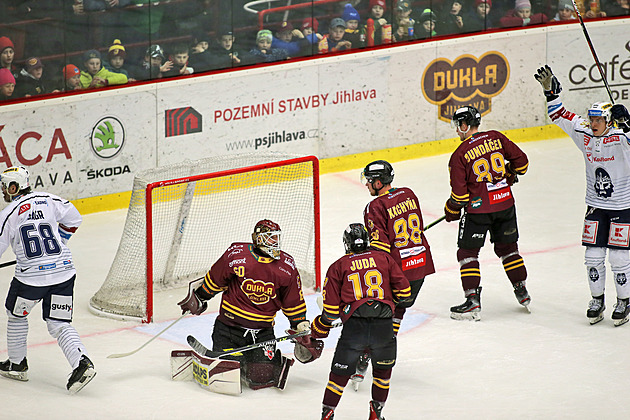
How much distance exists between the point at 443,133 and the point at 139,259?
4.79 m

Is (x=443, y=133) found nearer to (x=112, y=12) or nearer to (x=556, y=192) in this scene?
(x=556, y=192)

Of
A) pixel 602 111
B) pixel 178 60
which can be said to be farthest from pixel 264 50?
pixel 602 111

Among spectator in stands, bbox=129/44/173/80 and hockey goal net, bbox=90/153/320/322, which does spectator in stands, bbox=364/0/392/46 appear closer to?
spectator in stands, bbox=129/44/173/80

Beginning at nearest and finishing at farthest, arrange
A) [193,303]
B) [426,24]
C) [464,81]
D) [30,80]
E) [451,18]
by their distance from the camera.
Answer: [193,303] < [30,80] < [426,24] < [451,18] < [464,81]

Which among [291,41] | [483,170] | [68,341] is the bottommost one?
[68,341]

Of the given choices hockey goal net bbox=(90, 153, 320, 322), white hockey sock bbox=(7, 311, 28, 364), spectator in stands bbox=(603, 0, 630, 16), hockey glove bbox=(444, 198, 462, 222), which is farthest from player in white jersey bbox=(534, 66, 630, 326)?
spectator in stands bbox=(603, 0, 630, 16)

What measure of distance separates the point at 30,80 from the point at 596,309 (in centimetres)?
499

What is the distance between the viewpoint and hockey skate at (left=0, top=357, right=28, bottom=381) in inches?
264

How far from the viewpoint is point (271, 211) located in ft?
28.1

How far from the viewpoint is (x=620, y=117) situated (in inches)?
293

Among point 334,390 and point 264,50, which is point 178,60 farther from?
point 334,390

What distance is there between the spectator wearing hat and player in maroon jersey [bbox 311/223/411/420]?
6.15 metres

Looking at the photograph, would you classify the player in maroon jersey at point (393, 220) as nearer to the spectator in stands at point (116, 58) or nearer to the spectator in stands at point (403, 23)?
the spectator in stands at point (116, 58)

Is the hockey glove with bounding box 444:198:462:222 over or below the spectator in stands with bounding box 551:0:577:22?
below
